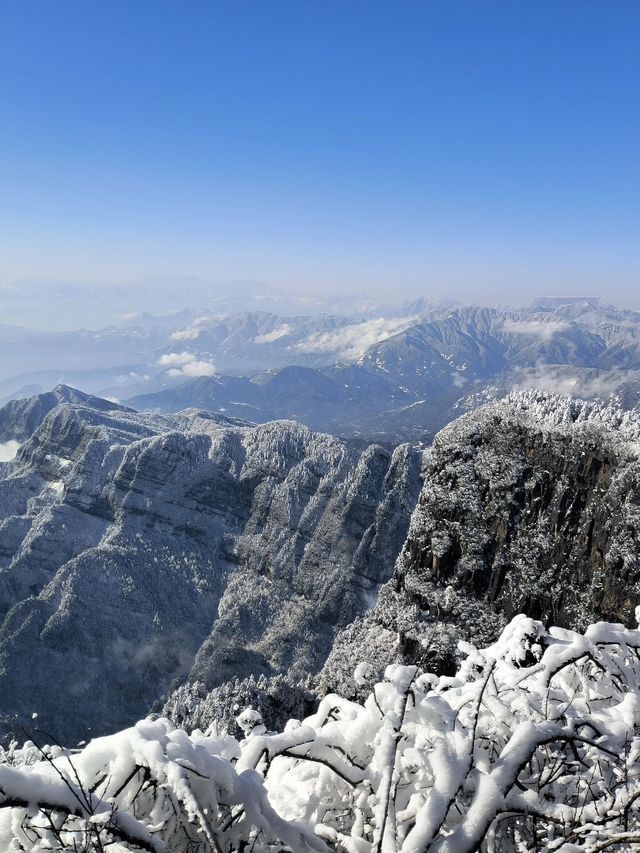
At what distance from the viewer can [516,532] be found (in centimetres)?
4616

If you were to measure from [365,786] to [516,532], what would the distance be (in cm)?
4588

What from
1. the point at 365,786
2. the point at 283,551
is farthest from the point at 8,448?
the point at 365,786

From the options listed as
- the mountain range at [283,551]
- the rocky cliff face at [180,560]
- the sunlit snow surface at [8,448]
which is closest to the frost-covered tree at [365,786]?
the mountain range at [283,551]

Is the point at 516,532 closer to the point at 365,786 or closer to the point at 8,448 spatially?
the point at 365,786

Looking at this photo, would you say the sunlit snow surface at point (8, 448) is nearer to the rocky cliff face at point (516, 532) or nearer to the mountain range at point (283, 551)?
the mountain range at point (283, 551)

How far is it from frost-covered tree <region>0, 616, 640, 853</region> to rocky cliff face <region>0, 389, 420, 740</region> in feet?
255

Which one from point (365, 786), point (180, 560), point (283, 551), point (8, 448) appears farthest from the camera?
point (8, 448)

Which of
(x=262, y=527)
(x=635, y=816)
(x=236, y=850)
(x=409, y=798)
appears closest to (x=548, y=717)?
(x=635, y=816)

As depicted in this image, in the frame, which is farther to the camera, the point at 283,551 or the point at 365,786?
the point at 283,551

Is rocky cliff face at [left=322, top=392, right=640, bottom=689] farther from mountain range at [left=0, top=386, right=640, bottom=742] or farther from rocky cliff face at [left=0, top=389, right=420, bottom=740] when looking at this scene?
rocky cliff face at [left=0, top=389, right=420, bottom=740]

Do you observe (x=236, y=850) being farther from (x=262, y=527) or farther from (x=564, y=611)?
(x=262, y=527)

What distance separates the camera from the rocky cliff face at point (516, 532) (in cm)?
3866

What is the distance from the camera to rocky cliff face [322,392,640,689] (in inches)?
1522

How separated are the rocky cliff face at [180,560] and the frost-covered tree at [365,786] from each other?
255ft
